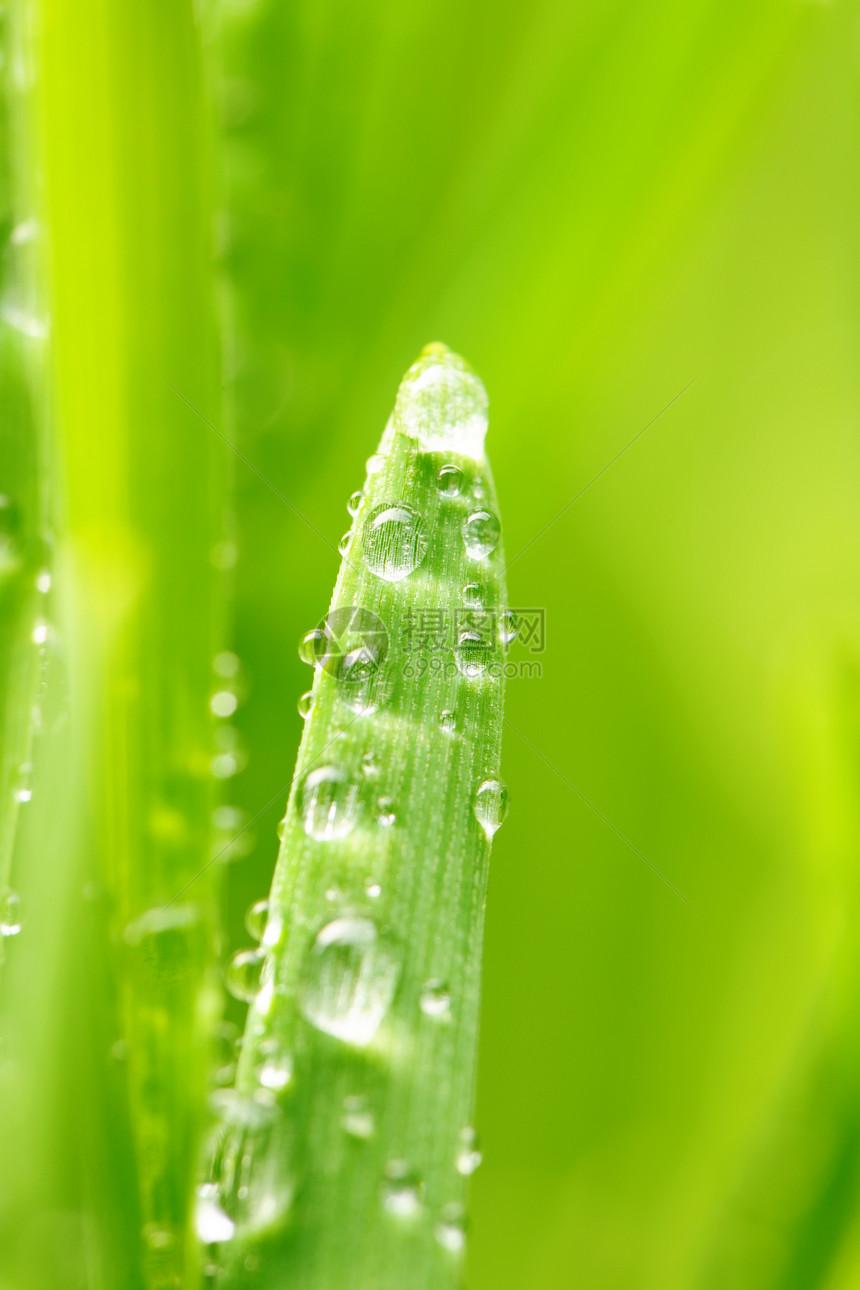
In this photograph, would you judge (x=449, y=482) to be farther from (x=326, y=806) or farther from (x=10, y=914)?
(x=10, y=914)

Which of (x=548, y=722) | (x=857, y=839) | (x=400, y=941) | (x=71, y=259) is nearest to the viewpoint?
(x=400, y=941)

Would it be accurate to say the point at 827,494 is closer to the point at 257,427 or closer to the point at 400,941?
the point at 257,427

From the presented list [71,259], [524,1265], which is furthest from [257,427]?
[524,1265]

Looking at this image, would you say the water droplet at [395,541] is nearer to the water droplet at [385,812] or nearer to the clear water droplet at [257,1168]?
the water droplet at [385,812]

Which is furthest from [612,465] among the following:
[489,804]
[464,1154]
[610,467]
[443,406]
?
[464,1154]

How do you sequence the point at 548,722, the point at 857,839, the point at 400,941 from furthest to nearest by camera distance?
the point at 548,722 < the point at 857,839 < the point at 400,941

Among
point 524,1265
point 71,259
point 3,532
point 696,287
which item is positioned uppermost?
point 696,287
